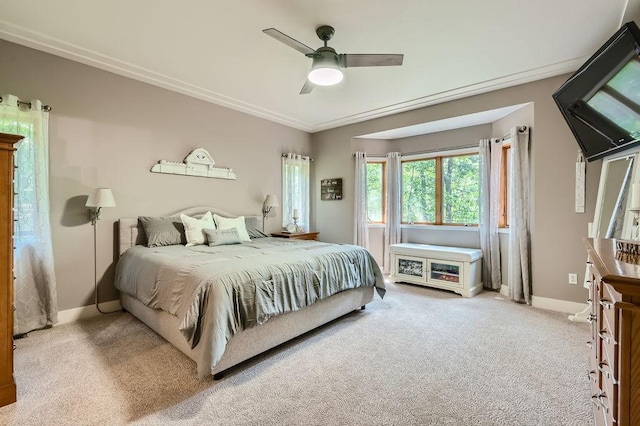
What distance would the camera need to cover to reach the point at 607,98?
7.57 ft

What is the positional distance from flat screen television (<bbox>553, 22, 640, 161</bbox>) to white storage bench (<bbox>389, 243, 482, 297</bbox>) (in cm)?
180

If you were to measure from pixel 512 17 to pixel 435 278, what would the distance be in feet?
10.6

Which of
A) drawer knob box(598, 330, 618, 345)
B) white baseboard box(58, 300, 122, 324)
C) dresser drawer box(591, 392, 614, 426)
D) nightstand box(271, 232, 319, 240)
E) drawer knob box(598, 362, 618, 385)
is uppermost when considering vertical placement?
nightstand box(271, 232, 319, 240)

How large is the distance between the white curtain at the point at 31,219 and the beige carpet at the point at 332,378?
0.89ft

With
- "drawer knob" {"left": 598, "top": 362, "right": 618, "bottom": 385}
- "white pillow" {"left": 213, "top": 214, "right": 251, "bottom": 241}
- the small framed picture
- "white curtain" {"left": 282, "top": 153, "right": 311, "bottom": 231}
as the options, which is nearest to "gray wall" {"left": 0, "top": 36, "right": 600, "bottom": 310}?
"white pillow" {"left": 213, "top": 214, "right": 251, "bottom": 241}

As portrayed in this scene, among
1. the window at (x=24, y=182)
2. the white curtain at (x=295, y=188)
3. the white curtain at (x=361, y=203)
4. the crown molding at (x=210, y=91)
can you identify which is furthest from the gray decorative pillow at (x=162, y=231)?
the white curtain at (x=361, y=203)

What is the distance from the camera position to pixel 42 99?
2.89 metres

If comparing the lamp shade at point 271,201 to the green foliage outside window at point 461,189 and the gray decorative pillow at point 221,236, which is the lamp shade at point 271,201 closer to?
the gray decorative pillow at point 221,236

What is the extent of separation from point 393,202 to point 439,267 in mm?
1403

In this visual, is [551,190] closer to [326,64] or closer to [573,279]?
[573,279]

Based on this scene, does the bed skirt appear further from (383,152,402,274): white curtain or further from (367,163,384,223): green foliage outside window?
(367,163,384,223): green foliage outside window

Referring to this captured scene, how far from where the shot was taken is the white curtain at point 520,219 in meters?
3.61

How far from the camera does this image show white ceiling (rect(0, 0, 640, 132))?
2.31 m

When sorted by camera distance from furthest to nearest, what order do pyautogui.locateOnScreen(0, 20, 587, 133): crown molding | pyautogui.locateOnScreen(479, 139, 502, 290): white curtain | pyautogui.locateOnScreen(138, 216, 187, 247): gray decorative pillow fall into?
pyautogui.locateOnScreen(479, 139, 502, 290): white curtain → pyautogui.locateOnScreen(138, 216, 187, 247): gray decorative pillow → pyautogui.locateOnScreen(0, 20, 587, 133): crown molding
